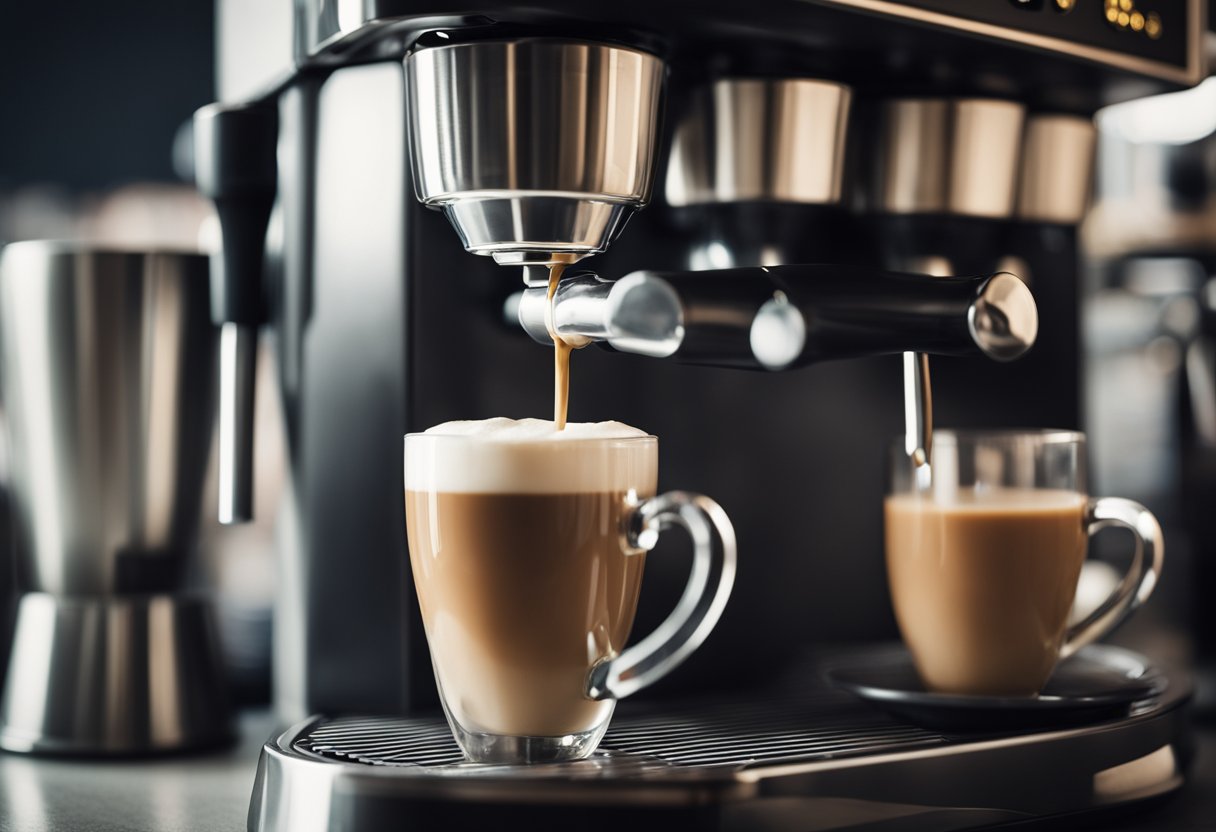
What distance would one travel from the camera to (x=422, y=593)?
566mm

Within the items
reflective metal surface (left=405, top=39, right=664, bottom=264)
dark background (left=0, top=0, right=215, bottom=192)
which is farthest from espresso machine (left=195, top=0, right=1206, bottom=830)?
dark background (left=0, top=0, right=215, bottom=192)

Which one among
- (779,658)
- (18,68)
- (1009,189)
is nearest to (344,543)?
(779,658)

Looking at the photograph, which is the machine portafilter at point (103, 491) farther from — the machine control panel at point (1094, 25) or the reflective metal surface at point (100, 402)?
the machine control panel at point (1094, 25)

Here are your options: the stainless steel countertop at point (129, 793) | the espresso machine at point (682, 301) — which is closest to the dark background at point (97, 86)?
the espresso machine at point (682, 301)

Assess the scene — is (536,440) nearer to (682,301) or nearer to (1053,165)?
(682,301)

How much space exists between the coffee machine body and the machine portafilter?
2.2 inches

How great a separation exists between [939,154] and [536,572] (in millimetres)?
305

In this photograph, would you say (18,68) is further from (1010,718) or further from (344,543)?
(1010,718)

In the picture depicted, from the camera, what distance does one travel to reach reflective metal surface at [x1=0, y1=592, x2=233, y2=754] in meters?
0.70

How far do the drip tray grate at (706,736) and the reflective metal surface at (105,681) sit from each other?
14cm

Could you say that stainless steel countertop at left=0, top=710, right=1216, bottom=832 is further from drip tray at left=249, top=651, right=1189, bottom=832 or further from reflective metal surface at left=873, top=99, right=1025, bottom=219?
reflective metal surface at left=873, top=99, right=1025, bottom=219

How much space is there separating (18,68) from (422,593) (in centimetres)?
212

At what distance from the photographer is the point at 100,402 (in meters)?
0.70

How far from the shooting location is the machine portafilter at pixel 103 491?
0.70 meters
